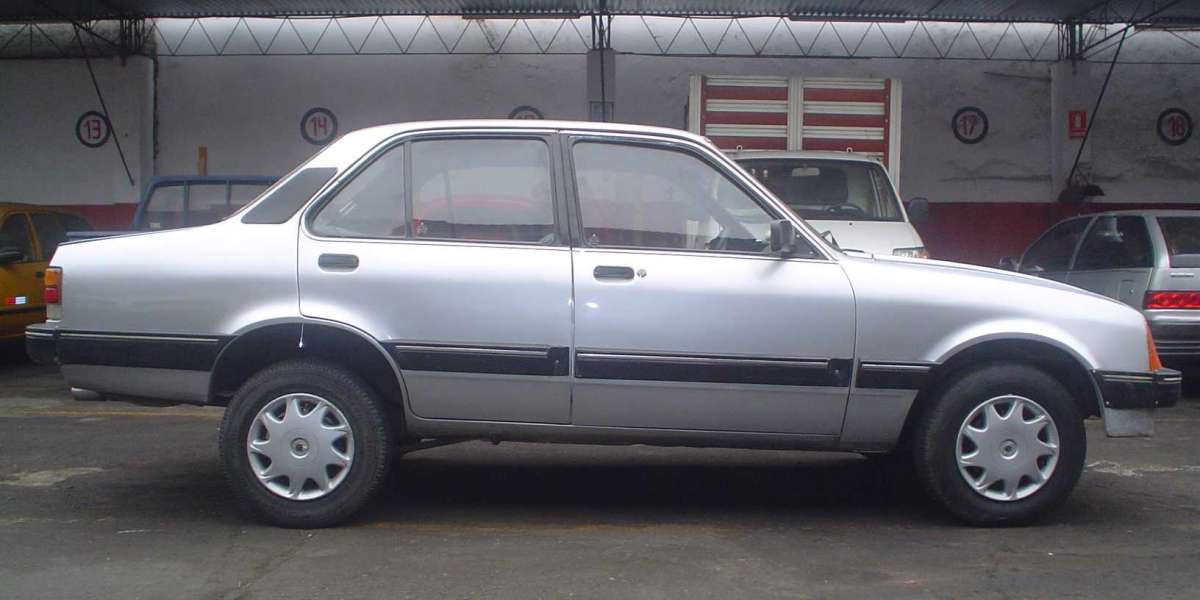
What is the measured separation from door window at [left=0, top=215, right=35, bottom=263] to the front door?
8.11m

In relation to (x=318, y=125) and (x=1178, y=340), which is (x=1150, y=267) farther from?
(x=318, y=125)

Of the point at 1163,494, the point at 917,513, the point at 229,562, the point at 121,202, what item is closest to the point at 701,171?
the point at 917,513

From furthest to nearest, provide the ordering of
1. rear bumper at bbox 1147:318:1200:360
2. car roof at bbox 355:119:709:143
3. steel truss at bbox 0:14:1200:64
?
steel truss at bbox 0:14:1200:64 → rear bumper at bbox 1147:318:1200:360 → car roof at bbox 355:119:709:143

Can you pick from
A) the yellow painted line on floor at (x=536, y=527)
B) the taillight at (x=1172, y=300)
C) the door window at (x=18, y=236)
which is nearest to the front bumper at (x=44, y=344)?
the yellow painted line on floor at (x=536, y=527)

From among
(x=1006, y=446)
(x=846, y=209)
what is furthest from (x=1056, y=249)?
(x=1006, y=446)

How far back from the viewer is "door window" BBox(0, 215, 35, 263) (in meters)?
10.8

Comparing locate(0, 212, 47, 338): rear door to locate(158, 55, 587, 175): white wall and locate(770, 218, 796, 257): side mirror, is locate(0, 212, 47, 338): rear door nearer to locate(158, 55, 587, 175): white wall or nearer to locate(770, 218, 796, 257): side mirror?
locate(158, 55, 587, 175): white wall

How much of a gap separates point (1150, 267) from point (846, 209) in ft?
7.97

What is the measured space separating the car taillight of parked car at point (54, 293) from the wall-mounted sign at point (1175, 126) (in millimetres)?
15624

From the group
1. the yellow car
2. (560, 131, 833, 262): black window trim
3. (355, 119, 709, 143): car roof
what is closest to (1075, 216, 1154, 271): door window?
(560, 131, 833, 262): black window trim

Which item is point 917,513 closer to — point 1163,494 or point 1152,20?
point 1163,494

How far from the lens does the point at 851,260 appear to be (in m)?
5.00

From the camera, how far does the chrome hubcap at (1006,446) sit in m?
4.88

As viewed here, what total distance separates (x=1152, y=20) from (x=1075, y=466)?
12.2 meters
